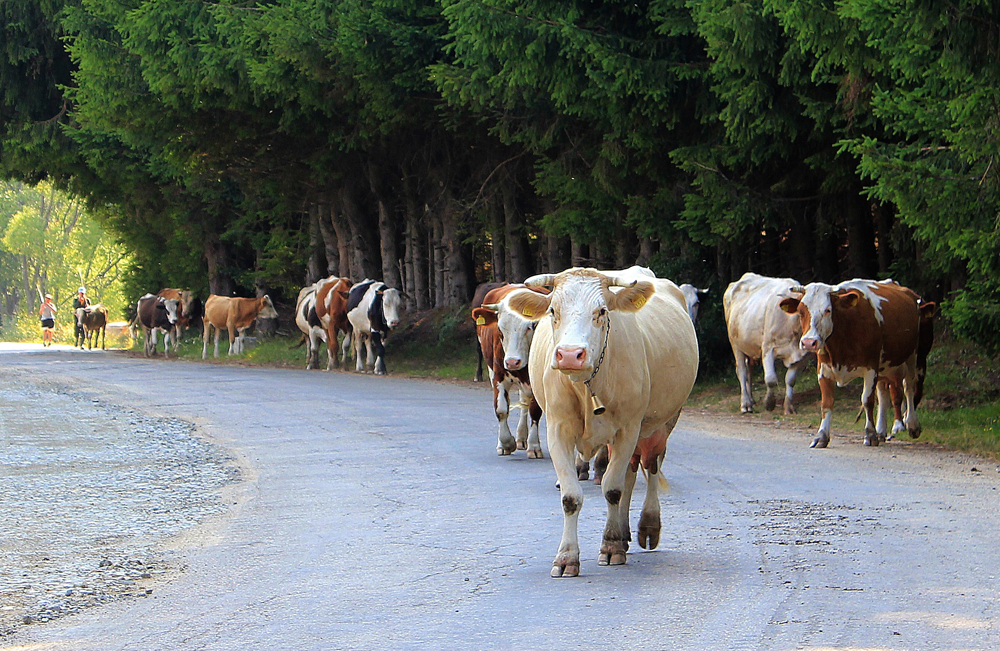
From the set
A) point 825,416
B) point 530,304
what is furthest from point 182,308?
point 530,304

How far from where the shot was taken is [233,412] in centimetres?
1841

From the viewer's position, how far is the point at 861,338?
46.7 feet

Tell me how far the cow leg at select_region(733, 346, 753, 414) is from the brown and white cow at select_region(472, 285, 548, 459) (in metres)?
5.53

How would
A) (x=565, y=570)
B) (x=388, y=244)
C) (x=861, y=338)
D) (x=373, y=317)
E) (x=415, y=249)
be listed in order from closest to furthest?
(x=565, y=570), (x=861, y=338), (x=373, y=317), (x=388, y=244), (x=415, y=249)

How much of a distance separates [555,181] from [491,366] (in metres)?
9.63

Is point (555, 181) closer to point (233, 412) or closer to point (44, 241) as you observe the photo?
point (233, 412)

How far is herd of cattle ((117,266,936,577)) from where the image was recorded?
7.43 meters

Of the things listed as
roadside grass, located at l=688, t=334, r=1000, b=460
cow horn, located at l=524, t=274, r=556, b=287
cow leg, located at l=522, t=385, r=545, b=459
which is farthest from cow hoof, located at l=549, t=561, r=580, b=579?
roadside grass, located at l=688, t=334, r=1000, b=460

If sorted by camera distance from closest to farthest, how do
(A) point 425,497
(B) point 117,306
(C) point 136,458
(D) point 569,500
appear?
(D) point 569,500, (A) point 425,497, (C) point 136,458, (B) point 117,306

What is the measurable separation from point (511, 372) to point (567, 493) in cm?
561

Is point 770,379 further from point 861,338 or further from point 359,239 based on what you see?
point 359,239

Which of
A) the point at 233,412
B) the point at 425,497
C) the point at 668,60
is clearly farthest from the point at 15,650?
the point at 668,60

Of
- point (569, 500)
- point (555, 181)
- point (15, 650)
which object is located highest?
point (555, 181)

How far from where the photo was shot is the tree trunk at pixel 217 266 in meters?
42.3
